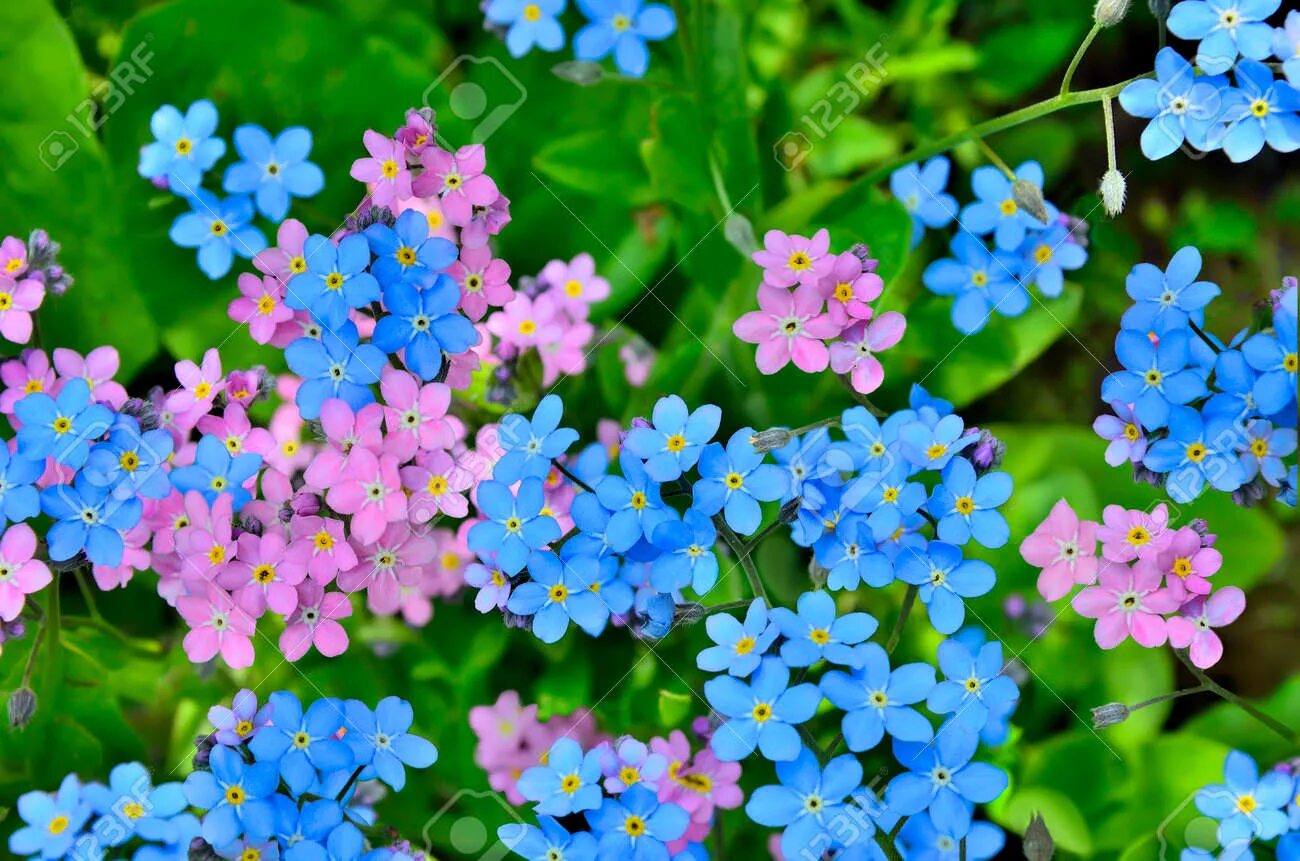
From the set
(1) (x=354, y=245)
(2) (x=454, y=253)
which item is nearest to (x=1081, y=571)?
(2) (x=454, y=253)

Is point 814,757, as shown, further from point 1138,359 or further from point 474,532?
point 1138,359

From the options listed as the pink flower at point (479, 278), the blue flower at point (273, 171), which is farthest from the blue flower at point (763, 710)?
the blue flower at point (273, 171)

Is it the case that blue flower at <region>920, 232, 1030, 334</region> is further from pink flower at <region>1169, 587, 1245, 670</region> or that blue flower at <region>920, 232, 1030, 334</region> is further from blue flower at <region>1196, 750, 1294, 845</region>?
blue flower at <region>1196, 750, 1294, 845</region>

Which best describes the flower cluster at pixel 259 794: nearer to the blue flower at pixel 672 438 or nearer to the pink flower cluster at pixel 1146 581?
the blue flower at pixel 672 438

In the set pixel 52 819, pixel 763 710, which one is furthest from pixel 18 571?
pixel 763 710

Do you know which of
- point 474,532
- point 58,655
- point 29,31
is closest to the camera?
point 474,532
